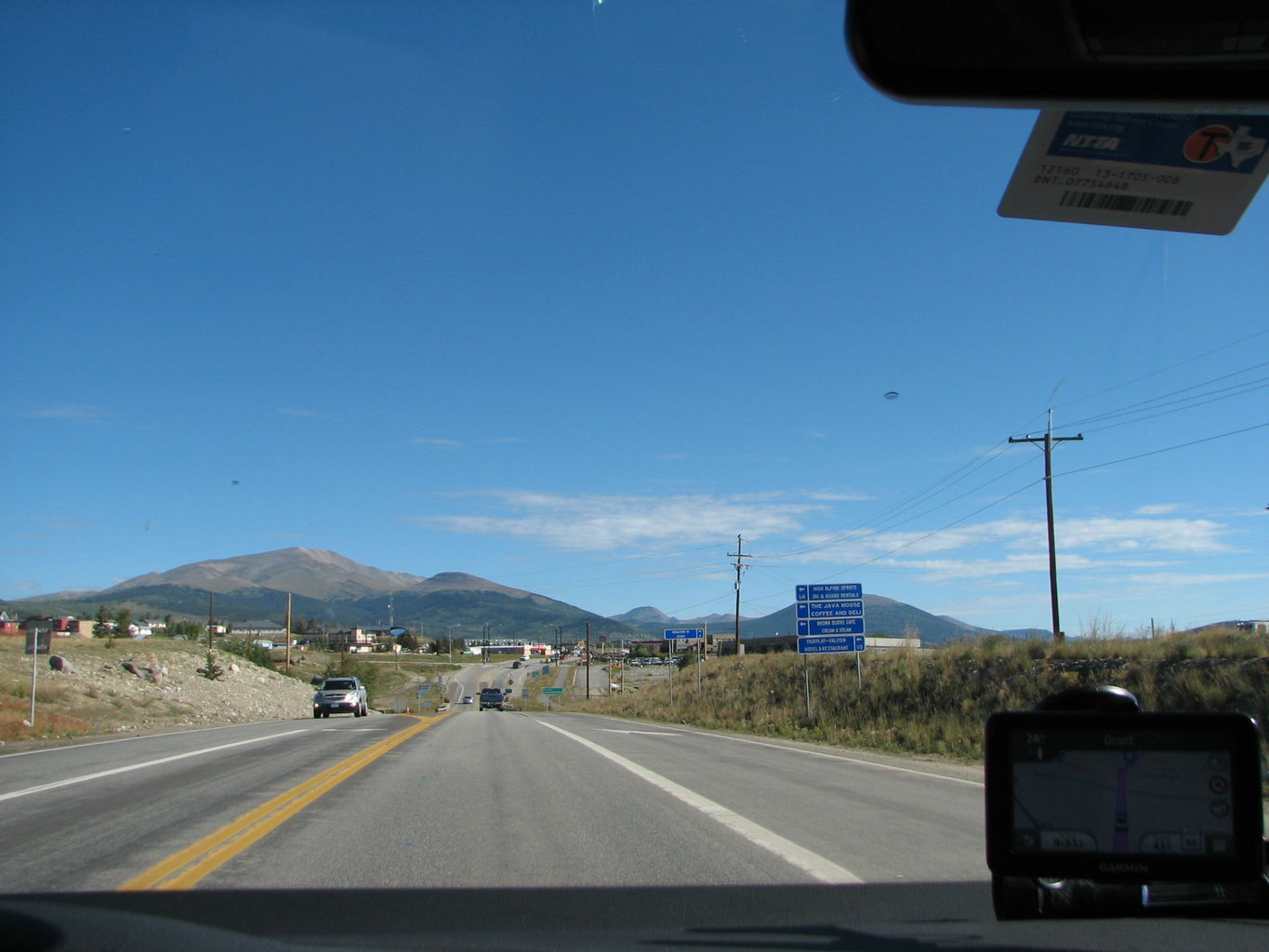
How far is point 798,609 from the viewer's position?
3184 cm

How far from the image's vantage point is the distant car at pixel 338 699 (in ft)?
135

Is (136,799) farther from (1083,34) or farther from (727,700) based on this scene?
(727,700)

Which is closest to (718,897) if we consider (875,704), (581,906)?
(581,906)

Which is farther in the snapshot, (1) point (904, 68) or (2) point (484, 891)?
(2) point (484, 891)

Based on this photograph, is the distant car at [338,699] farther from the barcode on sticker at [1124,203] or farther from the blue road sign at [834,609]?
the barcode on sticker at [1124,203]

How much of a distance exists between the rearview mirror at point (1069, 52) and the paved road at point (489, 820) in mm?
5653

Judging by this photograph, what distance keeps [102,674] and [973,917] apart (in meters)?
49.9

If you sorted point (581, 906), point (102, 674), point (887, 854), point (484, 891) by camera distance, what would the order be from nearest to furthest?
point (581, 906) → point (484, 891) → point (887, 854) → point (102, 674)

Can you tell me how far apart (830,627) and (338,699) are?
22.0 m

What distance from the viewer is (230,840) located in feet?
27.5

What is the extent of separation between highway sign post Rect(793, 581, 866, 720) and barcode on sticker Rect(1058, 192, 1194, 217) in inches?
1125

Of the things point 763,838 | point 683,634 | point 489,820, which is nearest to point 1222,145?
point 763,838

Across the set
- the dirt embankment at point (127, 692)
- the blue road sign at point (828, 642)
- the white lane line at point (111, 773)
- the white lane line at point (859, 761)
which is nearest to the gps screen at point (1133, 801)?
the white lane line at point (859, 761)

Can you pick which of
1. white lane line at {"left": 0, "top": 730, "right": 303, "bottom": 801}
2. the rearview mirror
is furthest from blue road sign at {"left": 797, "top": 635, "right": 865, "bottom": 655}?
the rearview mirror
